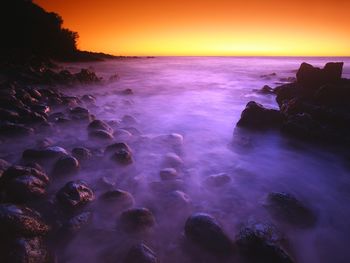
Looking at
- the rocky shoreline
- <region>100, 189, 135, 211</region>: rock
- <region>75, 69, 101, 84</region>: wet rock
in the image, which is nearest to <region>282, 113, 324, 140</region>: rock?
the rocky shoreline

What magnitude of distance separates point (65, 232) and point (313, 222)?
2.74 meters

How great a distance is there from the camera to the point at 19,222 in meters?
2.28

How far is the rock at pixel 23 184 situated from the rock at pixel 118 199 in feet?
2.39

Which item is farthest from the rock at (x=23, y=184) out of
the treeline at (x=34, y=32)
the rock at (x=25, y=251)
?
the treeline at (x=34, y=32)

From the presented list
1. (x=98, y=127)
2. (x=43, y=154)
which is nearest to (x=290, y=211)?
(x=43, y=154)

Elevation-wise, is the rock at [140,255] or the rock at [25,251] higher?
the rock at [25,251]

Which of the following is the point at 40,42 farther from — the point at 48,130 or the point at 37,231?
the point at 37,231

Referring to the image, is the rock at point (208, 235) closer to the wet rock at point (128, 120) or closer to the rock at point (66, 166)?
the rock at point (66, 166)

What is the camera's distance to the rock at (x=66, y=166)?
377 centimetres

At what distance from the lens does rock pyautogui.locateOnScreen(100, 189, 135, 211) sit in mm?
3202

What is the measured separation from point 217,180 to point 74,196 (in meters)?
2.01

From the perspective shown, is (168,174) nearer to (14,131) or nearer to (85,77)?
(14,131)

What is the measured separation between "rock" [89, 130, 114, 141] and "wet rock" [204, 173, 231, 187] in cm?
231

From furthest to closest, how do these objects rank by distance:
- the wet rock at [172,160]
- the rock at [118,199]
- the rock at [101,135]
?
the rock at [101,135] → the wet rock at [172,160] → the rock at [118,199]
